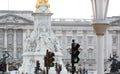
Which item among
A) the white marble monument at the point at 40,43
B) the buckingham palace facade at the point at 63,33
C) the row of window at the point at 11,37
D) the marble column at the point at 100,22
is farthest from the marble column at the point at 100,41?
the row of window at the point at 11,37

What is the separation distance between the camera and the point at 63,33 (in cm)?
10981

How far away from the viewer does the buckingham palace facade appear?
10700cm

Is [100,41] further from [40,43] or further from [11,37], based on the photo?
[11,37]

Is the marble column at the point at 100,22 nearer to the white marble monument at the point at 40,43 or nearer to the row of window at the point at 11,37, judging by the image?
the white marble monument at the point at 40,43

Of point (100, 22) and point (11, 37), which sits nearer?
point (100, 22)

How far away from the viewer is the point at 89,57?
110 m

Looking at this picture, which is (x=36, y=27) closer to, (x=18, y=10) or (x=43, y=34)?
(x=43, y=34)

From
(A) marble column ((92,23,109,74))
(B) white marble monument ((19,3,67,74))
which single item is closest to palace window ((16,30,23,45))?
(B) white marble monument ((19,3,67,74))

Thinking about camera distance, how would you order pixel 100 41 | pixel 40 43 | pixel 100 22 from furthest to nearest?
pixel 40 43 → pixel 100 41 → pixel 100 22

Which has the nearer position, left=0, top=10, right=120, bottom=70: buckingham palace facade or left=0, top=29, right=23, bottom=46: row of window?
left=0, top=10, right=120, bottom=70: buckingham palace facade

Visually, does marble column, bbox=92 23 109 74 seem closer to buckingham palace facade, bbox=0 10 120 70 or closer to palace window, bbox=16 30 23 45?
buckingham palace facade, bbox=0 10 120 70

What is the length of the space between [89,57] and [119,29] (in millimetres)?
8807

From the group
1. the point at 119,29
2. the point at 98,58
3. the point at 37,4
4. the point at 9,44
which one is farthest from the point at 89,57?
the point at 98,58

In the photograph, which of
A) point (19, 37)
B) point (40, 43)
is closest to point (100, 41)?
point (40, 43)
